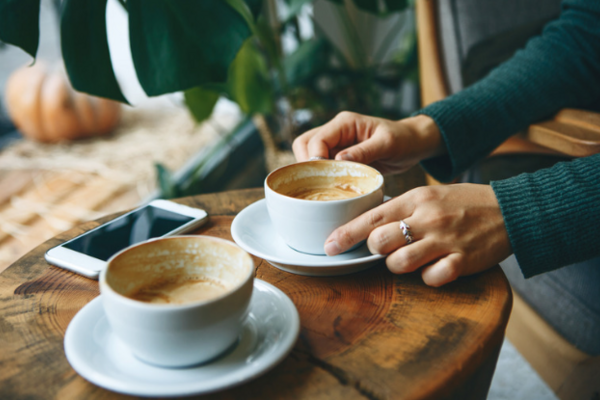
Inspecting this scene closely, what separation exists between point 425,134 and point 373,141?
154 millimetres

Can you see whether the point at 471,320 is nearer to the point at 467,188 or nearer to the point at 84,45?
the point at 467,188

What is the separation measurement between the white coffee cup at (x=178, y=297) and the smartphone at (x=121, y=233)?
175 millimetres

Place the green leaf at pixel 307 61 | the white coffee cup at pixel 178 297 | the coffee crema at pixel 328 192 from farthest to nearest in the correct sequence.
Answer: the green leaf at pixel 307 61 → the coffee crema at pixel 328 192 → the white coffee cup at pixel 178 297

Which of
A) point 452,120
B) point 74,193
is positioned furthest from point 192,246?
point 74,193

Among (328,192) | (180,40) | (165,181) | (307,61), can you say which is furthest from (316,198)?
(307,61)

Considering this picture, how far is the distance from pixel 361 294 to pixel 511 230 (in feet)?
0.71

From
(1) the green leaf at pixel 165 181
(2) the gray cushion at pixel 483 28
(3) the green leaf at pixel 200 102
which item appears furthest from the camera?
(1) the green leaf at pixel 165 181

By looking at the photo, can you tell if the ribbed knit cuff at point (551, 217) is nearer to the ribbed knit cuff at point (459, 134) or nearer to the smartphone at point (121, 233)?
the ribbed knit cuff at point (459, 134)

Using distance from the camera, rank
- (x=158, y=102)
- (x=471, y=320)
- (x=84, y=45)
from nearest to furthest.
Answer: (x=471, y=320) < (x=84, y=45) < (x=158, y=102)

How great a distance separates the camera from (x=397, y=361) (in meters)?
0.45

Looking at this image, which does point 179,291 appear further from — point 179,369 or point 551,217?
point 551,217

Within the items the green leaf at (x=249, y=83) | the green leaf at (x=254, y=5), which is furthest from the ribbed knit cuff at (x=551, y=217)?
the green leaf at (x=249, y=83)

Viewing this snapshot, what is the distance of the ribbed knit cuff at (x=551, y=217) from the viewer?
59cm

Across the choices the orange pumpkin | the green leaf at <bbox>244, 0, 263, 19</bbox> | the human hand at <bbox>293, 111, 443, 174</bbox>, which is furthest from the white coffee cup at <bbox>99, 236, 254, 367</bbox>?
the orange pumpkin
